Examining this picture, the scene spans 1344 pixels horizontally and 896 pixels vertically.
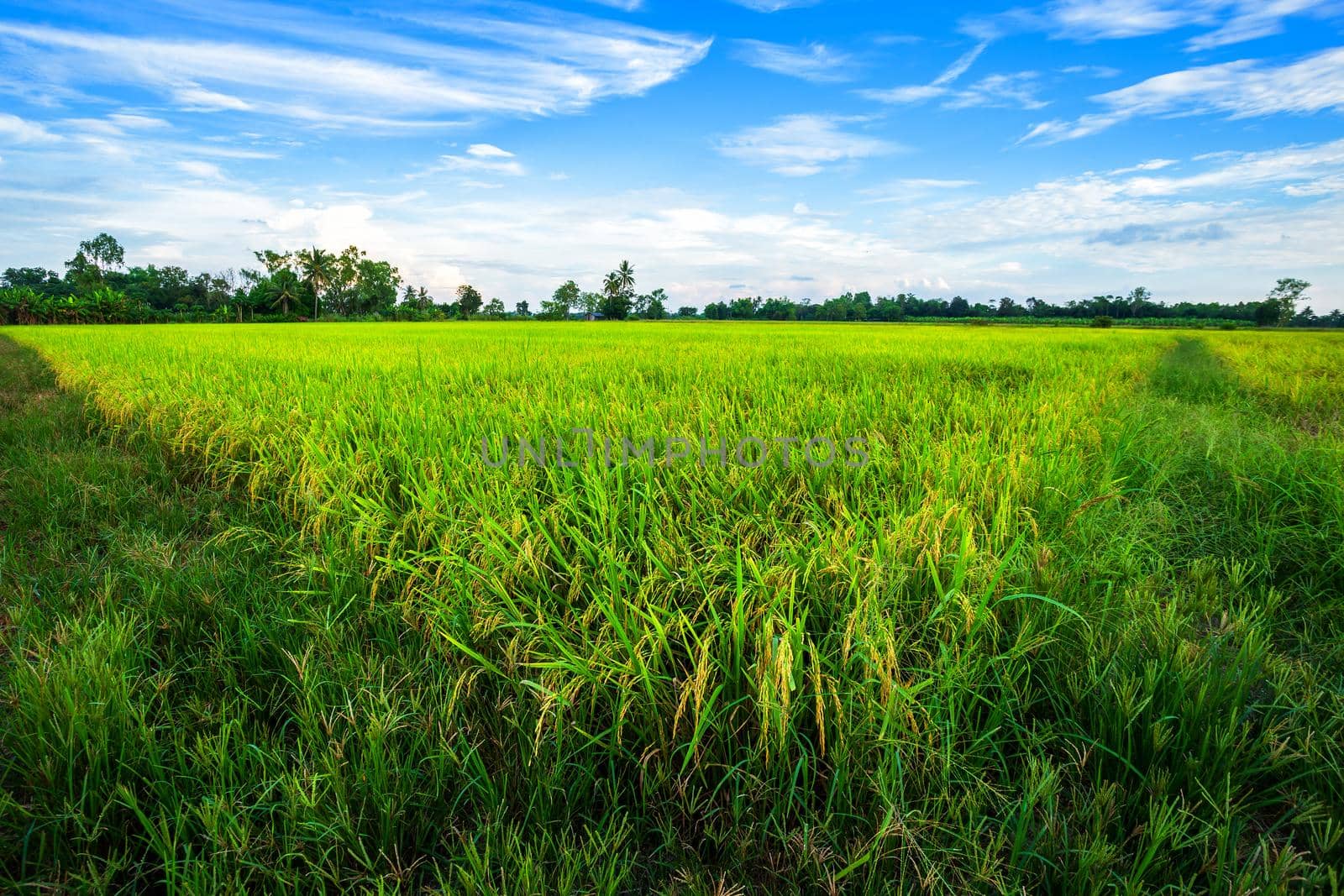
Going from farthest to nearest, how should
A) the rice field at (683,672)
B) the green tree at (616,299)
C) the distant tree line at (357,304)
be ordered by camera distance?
the green tree at (616,299)
the distant tree line at (357,304)
the rice field at (683,672)

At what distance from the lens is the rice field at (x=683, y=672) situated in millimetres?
984

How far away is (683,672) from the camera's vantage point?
137 centimetres

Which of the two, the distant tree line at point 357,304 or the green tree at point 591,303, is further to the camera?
the green tree at point 591,303

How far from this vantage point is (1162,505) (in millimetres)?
2348

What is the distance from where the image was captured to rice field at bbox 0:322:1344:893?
98cm

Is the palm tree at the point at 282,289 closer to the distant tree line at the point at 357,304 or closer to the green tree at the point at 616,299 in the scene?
the distant tree line at the point at 357,304

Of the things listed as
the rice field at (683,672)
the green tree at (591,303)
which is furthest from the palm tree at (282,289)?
the rice field at (683,672)

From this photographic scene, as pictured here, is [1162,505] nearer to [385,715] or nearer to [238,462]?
[385,715]

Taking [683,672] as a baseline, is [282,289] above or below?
above

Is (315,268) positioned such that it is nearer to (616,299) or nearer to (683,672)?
(616,299)

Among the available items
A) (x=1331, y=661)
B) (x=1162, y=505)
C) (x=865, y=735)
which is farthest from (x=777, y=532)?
(x=1162, y=505)

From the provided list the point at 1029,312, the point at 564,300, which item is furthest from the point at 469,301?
the point at 1029,312

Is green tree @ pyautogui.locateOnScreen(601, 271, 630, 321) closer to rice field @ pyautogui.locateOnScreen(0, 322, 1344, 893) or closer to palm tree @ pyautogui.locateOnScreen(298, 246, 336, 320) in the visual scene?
palm tree @ pyautogui.locateOnScreen(298, 246, 336, 320)

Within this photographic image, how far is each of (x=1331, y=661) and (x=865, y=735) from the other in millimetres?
1513
